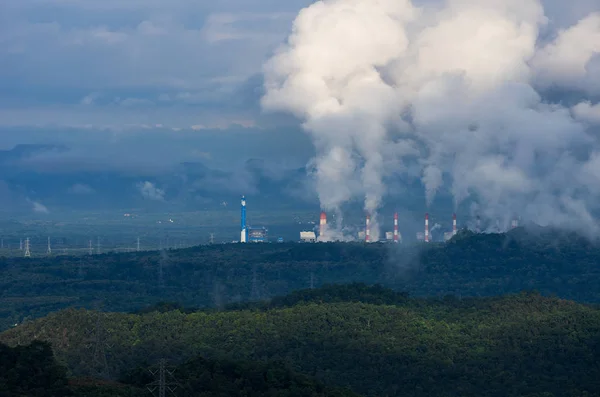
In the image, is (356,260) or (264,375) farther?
(356,260)

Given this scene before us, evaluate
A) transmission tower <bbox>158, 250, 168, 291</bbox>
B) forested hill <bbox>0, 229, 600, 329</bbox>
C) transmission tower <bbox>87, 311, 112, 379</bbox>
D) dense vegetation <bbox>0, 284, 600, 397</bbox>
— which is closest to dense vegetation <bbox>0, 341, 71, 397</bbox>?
dense vegetation <bbox>0, 284, 600, 397</bbox>

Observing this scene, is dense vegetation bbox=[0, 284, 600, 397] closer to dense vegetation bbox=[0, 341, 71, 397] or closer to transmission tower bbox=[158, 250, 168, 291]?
dense vegetation bbox=[0, 341, 71, 397]

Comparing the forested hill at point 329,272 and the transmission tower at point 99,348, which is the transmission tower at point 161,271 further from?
the transmission tower at point 99,348

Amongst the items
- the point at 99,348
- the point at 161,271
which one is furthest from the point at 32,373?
the point at 161,271

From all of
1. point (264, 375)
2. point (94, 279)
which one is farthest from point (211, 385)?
point (94, 279)

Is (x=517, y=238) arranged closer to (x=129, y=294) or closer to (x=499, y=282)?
(x=499, y=282)

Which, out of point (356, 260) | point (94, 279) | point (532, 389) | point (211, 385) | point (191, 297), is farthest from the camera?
point (356, 260)
